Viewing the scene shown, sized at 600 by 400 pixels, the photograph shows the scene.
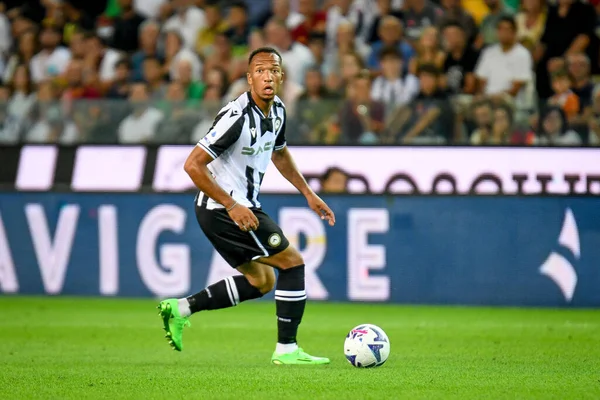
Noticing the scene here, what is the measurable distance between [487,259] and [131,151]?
4603 millimetres

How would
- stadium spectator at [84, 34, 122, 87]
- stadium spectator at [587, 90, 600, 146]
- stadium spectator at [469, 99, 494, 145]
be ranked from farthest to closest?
stadium spectator at [84, 34, 122, 87]
stadium spectator at [469, 99, 494, 145]
stadium spectator at [587, 90, 600, 146]

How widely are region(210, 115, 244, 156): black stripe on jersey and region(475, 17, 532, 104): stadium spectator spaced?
667 cm

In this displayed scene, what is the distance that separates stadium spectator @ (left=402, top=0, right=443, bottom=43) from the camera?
15.6 metres

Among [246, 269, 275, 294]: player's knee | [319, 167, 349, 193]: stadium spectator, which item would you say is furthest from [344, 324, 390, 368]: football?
[319, 167, 349, 193]: stadium spectator

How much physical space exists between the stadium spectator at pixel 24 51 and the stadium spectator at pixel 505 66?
690 cm

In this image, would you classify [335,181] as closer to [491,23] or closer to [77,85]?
[491,23]

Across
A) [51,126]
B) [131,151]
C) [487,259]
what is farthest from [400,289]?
[51,126]

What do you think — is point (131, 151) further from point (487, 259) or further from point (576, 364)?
point (576, 364)

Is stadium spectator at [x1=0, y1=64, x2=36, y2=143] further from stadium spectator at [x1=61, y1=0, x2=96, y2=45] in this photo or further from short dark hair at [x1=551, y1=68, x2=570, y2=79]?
short dark hair at [x1=551, y1=68, x2=570, y2=79]

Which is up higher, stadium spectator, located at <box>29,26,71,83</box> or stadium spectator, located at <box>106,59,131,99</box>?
stadium spectator, located at <box>29,26,71,83</box>

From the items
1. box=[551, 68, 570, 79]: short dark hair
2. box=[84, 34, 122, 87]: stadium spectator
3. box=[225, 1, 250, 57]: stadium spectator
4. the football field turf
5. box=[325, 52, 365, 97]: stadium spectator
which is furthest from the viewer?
box=[84, 34, 122, 87]: stadium spectator

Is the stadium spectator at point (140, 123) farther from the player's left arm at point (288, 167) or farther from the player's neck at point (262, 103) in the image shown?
the player's neck at point (262, 103)

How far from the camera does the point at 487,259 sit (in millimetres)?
13102

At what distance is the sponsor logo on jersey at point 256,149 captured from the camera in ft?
26.3
